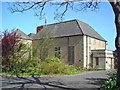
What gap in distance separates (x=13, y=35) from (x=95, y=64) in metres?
16.9

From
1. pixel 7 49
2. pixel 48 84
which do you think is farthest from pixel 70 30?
pixel 48 84

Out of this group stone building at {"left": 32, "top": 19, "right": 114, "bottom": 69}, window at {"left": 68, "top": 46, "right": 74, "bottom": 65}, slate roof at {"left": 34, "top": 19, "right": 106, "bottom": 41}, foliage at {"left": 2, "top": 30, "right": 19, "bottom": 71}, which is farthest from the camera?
window at {"left": 68, "top": 46, "right": 74, "bottom": 65}

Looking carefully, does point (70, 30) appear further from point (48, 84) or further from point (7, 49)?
point (48, 84)

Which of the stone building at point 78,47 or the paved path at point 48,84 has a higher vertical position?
the stone building at point 78,47

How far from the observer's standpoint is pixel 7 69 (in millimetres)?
19828

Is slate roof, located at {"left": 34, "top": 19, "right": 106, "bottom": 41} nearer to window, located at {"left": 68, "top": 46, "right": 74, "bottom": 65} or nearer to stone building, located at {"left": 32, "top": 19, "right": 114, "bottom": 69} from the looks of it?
→ stone building, located at {"left": 32, "top": 19, "right": 114, "bottom": 69}

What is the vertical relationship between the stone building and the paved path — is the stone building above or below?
above

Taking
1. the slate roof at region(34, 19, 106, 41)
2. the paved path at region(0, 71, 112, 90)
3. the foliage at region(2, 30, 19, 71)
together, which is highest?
the slate roof at region(34, 19, 106, 41)

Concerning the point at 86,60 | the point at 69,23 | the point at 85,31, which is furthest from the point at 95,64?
the point at 69,23

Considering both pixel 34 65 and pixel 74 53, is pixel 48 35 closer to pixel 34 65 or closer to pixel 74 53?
pixel 74 53

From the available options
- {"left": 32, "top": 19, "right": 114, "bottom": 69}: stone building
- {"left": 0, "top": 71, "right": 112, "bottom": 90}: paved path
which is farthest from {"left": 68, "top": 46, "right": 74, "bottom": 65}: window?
{"left": 0, "top": 71, "right": 112, "bottom": 90}: paved path

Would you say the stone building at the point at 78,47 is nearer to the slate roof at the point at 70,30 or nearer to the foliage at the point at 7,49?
the slate roof at the point at 70,30

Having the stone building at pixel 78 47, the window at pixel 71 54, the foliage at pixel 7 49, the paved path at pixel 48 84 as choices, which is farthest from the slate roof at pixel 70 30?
the paved path at pixel 48 84

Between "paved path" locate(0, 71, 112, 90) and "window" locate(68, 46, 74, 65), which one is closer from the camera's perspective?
"paved path" locate(0, 71, 112, 90)
